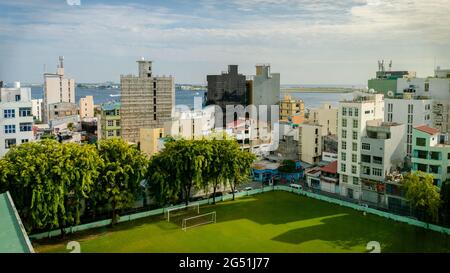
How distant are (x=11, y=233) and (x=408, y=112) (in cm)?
715

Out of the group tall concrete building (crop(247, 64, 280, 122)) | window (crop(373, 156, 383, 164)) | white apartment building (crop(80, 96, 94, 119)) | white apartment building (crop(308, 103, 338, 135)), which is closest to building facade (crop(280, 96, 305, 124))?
tall concrete building (crop(247, 64, 280, 122))

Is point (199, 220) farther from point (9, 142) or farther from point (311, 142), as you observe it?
point (311, 142)

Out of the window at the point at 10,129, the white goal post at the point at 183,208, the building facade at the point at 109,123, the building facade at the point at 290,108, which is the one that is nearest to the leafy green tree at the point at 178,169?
the white goal post at the point at 183,208

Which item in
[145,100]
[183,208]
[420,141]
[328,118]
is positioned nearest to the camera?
[183,208]

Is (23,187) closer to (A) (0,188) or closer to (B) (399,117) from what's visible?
(A) (0,188)

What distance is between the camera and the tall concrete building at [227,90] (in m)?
12.5

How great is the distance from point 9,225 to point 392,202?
5548mm

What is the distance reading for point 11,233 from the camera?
2359 mm

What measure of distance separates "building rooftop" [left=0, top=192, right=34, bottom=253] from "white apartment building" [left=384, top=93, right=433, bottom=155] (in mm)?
6344

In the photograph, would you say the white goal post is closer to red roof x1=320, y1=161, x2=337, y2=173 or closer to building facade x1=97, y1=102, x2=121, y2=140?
red roof x1=320, y1=161, x2=337, y2=173

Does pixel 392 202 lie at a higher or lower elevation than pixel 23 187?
lower

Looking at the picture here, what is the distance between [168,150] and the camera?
594 centimetres

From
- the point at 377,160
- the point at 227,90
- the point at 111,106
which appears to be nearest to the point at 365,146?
the point at 377,160

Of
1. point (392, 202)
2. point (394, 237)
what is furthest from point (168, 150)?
point (392, 202)
